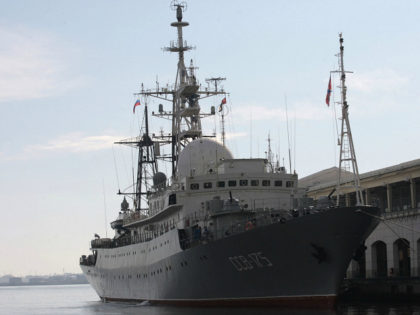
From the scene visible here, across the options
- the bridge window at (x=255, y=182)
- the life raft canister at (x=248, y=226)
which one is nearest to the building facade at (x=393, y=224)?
the bridge window at (x=255, y=182)

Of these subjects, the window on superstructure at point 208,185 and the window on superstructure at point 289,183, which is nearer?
the window on superstructure at point 208,185

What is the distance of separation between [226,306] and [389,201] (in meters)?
19.0

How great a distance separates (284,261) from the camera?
1324 inches

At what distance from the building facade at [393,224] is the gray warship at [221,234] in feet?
19.2

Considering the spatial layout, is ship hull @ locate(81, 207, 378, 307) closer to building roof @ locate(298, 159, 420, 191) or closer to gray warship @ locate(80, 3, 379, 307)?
gray warship @ locate(80, 3, 379, 307)

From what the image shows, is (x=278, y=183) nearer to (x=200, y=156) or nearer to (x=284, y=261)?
(x=200, y=156)

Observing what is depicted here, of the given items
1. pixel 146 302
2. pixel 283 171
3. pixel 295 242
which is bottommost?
pixel 146 302

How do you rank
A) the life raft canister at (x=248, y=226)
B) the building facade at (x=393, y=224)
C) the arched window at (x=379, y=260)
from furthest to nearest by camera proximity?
the arched window at (x=379, y=260), the building facade at (x=393, y=224), the life raft canister at (x=248, y=226)

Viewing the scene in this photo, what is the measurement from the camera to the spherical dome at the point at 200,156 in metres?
45.1

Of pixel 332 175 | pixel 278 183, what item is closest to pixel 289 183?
pixel 278 183

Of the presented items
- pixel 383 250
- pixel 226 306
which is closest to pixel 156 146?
pixel 383 250

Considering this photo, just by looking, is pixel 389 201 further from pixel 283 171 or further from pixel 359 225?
pixel 359 225

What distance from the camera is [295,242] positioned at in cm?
3328

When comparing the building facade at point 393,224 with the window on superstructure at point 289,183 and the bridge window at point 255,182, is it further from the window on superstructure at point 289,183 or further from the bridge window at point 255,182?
the bridge window at point 255,182
